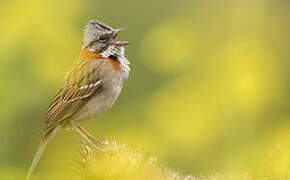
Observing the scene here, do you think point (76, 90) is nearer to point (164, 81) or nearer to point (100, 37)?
point (100, 37)

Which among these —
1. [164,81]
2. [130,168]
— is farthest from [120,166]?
[164,81]

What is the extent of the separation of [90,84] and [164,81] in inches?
128

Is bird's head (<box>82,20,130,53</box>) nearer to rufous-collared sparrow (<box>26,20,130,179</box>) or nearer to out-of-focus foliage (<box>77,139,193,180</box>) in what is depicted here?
rufous-collared sparrow (<box>26,20,130,179</box>)

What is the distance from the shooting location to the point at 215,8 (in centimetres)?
932

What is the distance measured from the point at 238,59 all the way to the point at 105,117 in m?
1.65

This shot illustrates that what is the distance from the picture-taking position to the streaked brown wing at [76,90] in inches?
209

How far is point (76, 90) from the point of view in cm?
534

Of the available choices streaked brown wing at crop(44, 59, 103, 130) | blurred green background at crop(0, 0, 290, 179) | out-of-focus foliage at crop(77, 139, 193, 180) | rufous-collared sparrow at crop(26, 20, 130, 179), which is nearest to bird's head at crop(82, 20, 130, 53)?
rufous-collared sparrow at crop(26, 20, 130, 179)

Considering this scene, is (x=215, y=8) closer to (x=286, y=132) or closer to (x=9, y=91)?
(x=286, y=132)

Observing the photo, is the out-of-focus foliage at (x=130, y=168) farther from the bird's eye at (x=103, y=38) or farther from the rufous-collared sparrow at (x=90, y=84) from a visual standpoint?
the bird's eye at (x=103, y=38)

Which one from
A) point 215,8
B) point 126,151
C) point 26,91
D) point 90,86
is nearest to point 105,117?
point 26,91

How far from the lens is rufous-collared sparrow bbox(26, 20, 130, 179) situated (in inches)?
207

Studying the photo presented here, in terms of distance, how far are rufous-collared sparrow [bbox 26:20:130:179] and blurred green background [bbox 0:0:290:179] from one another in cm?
47

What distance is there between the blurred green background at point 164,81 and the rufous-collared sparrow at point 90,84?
47cm
